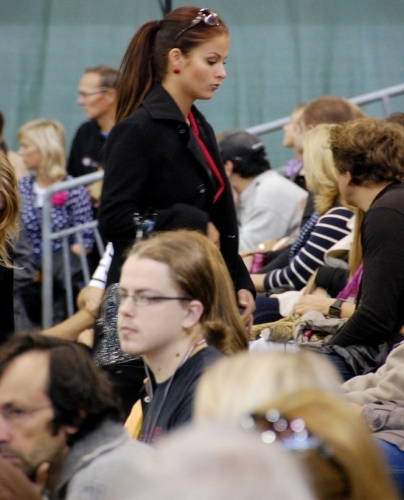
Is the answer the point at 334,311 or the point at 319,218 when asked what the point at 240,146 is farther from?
the point at 334,311

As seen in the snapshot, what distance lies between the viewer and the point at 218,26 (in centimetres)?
368

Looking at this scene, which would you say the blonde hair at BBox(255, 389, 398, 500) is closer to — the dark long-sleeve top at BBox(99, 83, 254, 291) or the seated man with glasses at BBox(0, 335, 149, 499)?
the seated man with glasses at BBox(0, 335, 149, 499)

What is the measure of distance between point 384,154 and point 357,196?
209 mm

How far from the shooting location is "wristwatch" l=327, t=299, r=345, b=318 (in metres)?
4.50

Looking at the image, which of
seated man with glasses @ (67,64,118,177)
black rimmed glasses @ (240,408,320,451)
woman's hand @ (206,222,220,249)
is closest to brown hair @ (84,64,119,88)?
seated man with glasses @ (67,64,118,177)

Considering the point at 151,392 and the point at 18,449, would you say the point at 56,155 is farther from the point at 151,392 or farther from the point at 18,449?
the point at 18,449

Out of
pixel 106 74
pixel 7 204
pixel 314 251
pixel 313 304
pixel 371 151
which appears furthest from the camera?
pixel 106 74

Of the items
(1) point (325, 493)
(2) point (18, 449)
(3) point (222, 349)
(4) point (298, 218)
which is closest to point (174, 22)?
(3) point (222, 349)

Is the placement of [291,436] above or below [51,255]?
above

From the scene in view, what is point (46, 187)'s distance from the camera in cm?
705

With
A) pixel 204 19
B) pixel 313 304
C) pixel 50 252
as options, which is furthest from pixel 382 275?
pixel 50 252

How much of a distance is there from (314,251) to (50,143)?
252 cm

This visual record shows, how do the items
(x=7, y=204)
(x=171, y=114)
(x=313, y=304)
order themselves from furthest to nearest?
(x=313, y=304)
(x=171, y=114)
(x=7, y=204)

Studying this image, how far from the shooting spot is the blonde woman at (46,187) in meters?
6.56
